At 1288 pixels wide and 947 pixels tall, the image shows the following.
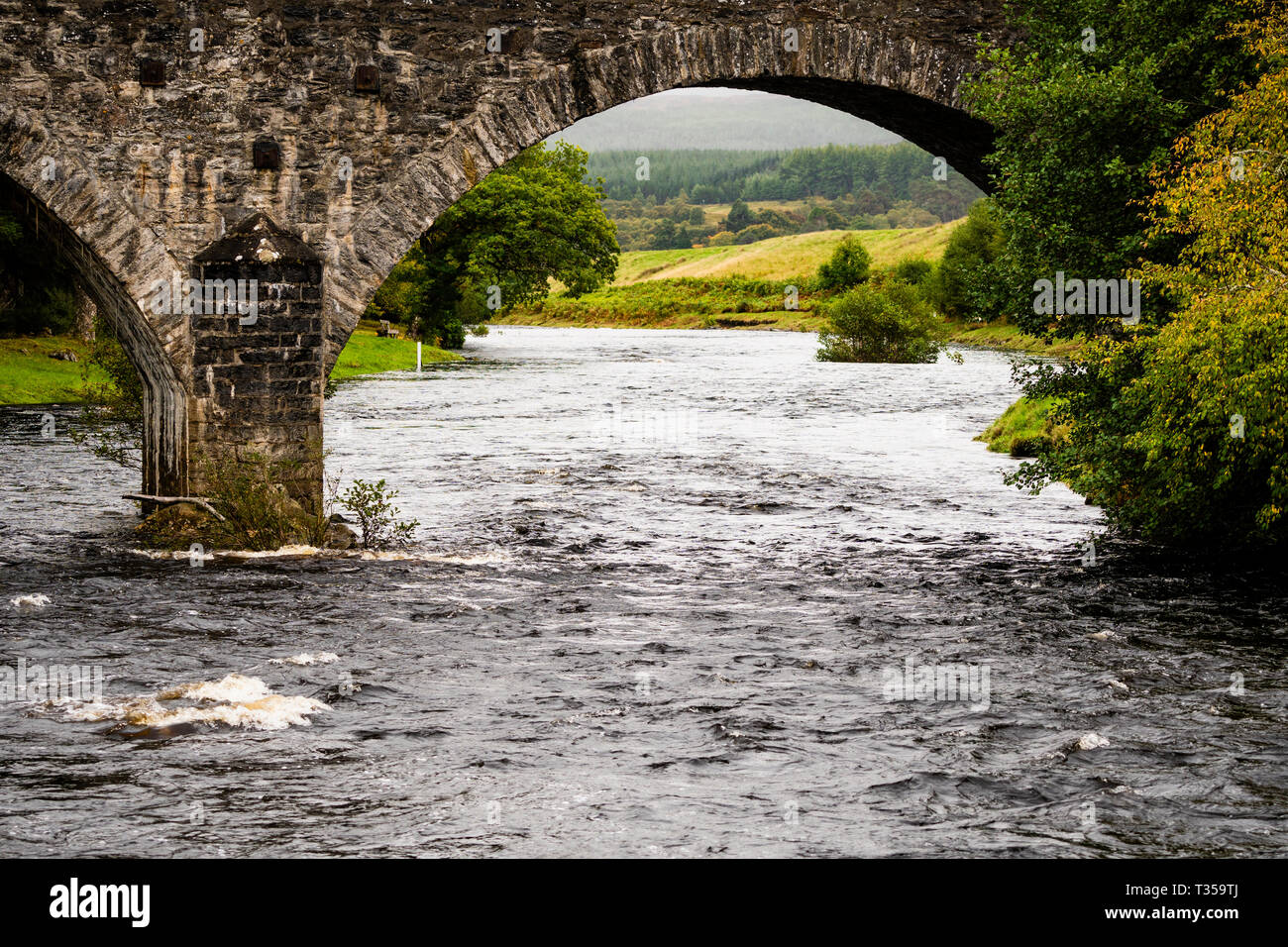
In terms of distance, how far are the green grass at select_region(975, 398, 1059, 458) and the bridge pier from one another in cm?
1234

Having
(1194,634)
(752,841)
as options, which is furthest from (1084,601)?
(752,841)

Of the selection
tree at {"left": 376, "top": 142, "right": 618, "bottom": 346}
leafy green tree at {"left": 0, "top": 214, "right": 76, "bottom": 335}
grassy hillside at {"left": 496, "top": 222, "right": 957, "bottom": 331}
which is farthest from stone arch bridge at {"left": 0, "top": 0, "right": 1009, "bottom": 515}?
grassy hillside at {"left": 496, "top": 222, "right": 957, "bottom": 331}

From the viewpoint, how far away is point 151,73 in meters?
13.1

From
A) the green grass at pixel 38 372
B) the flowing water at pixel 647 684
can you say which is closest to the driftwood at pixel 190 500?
the flowing water at pixel 647 684

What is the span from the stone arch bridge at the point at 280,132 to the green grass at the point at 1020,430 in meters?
10.6

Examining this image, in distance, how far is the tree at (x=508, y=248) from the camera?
50.5m

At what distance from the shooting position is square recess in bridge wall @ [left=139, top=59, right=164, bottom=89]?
43.1 feet

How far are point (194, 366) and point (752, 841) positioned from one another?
29.3 feet

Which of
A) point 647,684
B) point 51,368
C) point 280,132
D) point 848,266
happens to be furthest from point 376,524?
point 848,266

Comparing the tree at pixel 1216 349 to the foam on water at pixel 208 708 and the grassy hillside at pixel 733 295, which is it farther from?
the grassy hillside at pixel 733 295

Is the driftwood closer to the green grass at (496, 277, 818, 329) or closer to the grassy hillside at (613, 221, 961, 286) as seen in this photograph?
the green grass at (496, 277, 818, 329)

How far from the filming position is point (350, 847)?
Answer: 6531mm

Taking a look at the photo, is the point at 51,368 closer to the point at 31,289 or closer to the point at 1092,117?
the point at 31,289
